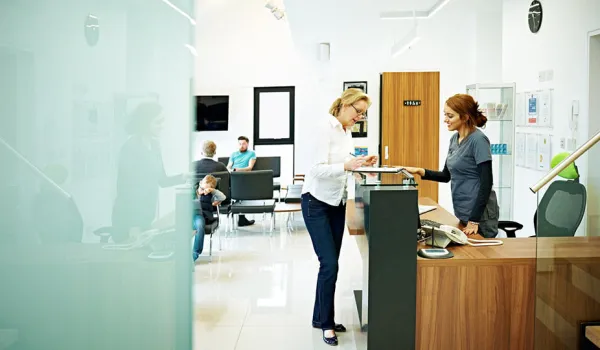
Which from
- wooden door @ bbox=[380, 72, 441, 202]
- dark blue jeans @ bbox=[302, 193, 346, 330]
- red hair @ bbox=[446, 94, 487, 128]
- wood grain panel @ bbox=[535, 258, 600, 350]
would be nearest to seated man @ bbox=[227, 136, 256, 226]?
wooden door @ bbox=[380, 72, 441, 202]

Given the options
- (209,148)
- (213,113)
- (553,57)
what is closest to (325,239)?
(553,57)

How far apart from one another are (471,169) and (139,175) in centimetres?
230

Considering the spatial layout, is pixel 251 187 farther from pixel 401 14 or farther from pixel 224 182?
pixel 401 14

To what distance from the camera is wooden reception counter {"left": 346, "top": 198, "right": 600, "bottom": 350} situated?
2.81 metres

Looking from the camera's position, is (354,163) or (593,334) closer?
(593,334)

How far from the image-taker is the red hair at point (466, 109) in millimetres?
3432

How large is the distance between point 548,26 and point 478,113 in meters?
3.21

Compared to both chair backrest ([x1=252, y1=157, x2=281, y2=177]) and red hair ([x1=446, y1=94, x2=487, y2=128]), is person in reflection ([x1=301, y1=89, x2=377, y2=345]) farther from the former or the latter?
chair backrest ([x1=252, y1=157, x2=281, y2=177])

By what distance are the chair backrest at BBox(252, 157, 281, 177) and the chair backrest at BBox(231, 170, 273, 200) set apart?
2.59 m

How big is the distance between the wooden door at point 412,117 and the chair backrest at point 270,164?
215cm

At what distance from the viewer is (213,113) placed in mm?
11422

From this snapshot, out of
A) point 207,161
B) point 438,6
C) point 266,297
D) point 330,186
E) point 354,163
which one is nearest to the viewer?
point 354,163

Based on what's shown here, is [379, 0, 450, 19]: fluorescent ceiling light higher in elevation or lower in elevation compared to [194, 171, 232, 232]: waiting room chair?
higher

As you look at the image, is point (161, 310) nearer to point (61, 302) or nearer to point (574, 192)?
point (61, 302)
